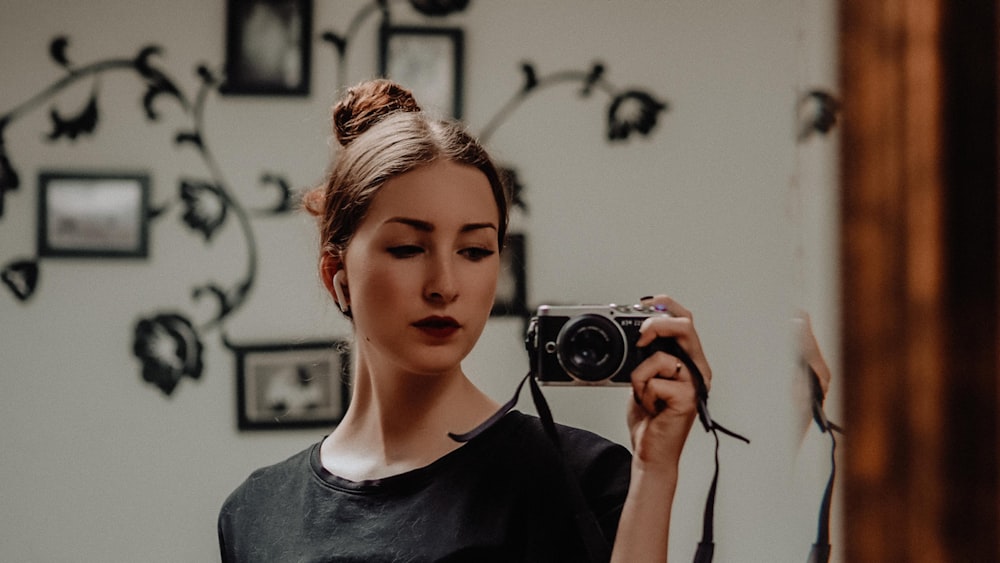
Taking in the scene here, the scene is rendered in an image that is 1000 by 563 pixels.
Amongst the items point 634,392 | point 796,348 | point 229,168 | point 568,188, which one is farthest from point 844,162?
point 229,168

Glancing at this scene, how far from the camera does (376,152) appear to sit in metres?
0.82

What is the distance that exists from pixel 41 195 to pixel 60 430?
14.6 inches

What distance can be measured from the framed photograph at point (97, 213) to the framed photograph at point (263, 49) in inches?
8.9

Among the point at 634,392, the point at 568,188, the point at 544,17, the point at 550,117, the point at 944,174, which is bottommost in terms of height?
the point at 634,392

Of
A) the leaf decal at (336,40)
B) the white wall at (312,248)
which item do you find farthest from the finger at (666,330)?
the leaf decal at (336,40)

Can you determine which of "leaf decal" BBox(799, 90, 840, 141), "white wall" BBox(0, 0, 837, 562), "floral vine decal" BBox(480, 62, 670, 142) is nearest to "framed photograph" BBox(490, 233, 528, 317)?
"white wall" BBox(0, 0, 837, 562)

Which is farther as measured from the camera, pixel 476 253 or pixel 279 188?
pixel 279 188

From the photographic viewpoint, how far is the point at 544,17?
1.43 metres

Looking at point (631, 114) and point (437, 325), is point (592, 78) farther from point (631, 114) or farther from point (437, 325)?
point (437, 325)

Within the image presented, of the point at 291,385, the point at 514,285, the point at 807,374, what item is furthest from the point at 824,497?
the point at 291,385

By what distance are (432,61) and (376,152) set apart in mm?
646

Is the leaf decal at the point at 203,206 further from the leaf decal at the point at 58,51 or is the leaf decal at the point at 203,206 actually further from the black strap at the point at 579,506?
the black strap at the point at 579,506

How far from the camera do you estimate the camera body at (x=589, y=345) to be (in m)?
0.72

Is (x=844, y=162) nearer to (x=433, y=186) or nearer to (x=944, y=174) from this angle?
(x=944, y=174)
